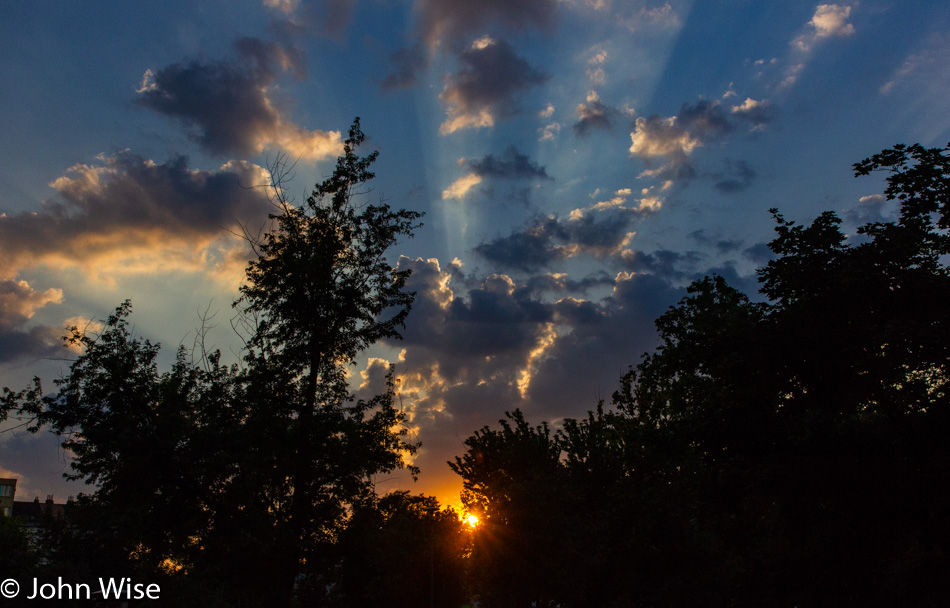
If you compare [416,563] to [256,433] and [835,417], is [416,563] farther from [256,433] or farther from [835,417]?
[835,417]

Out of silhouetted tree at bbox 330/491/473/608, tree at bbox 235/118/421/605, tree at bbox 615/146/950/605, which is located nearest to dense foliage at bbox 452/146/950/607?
tree at bbox 615/146/950/605

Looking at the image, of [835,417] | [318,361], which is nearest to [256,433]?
[318,361]

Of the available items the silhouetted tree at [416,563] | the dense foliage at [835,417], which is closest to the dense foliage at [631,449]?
the dense foliage at [835,417]

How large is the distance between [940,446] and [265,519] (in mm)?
22033

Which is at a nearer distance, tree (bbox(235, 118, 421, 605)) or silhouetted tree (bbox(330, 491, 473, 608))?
tree (bbox(235, 118, 421, 605))

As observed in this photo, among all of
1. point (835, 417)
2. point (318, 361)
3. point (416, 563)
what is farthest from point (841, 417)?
point (416, 563)

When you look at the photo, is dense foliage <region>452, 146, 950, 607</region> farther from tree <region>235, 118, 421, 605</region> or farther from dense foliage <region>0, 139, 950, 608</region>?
tree <region>235, 118, 421, 605</region>

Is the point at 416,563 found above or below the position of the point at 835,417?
below

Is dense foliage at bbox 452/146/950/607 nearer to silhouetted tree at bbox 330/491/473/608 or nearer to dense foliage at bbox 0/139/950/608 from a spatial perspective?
dense foliage at bbox 0/139/950/608

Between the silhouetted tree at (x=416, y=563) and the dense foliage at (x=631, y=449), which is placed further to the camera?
the silhouetted tree at (x=416, y=563)

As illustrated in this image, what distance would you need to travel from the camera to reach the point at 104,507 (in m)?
22.2

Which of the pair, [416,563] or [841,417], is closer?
[841,417]

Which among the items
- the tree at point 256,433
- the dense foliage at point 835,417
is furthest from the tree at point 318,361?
the dense foliage at point 835,417

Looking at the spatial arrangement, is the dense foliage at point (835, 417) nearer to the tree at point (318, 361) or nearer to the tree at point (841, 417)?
the tree at point (841, 417)
